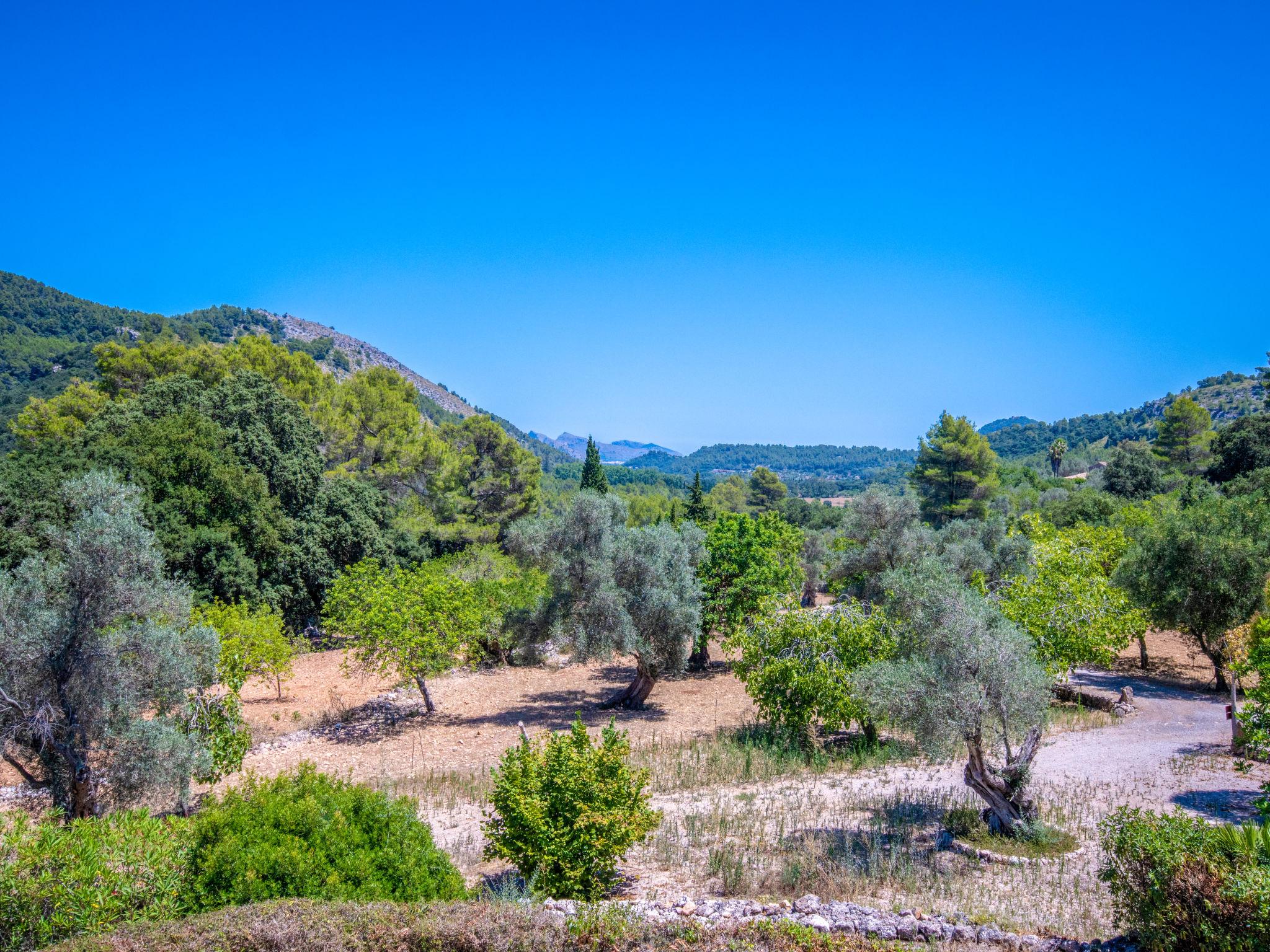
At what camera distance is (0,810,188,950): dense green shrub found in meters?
6.38

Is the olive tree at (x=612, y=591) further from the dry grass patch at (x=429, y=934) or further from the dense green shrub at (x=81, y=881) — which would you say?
the dense green shrub at (x=81, y=881)

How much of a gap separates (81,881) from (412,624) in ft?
39.1

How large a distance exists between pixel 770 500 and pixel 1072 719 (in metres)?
72.4

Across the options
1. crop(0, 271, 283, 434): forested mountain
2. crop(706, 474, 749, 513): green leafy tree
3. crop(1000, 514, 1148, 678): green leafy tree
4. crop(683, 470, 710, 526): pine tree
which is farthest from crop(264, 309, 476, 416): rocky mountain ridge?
crop(1000, 514, 1148, 678): green leafy tree

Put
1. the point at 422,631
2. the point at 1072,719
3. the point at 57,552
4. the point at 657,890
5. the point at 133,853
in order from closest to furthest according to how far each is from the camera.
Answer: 1. the point at 133,853
2. the point at 657,890
3. the point at 57,552
4. the point at 1072,719
5. the point at 422,631

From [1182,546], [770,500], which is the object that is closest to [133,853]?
[1182,546]

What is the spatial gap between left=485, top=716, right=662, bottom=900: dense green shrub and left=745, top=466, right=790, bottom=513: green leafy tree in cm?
8144

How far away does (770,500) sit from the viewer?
89.4 m

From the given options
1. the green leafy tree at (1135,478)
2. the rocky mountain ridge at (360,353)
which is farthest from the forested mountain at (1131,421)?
the rocky mountain ridge at (360,353)

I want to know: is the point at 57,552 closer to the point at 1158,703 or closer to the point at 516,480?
the point at 1158,703

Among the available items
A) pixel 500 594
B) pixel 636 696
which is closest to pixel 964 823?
pixel 636 696

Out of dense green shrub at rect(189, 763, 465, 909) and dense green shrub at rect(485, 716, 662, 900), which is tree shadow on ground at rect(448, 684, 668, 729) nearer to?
dense green shrub at rect(485, 716, 662, 900)

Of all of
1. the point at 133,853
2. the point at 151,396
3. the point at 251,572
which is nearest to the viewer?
the point at 133,853

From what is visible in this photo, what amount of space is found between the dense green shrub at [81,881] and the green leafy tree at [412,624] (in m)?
10.7
